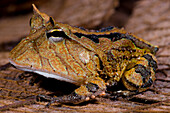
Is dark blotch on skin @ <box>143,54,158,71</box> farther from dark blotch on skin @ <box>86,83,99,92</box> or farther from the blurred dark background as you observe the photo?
the blurred dark background

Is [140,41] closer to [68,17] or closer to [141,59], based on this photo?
[141,59]

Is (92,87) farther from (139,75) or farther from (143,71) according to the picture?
(143,71)

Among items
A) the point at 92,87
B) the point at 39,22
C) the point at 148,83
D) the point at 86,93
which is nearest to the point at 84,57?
the point at 92,87

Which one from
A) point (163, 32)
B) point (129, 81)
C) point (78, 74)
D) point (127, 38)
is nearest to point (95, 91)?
point (78, 74)

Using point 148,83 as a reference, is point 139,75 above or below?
above

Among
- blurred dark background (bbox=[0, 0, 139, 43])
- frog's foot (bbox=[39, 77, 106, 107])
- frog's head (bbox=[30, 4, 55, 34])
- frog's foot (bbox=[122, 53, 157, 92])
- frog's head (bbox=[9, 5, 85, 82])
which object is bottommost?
frog's foot (bbox=[39, 77, 106, 107])

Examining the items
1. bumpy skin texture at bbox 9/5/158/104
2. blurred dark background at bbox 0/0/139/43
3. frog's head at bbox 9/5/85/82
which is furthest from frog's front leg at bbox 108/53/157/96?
blurred dark background at bbox 0/0/139/43
